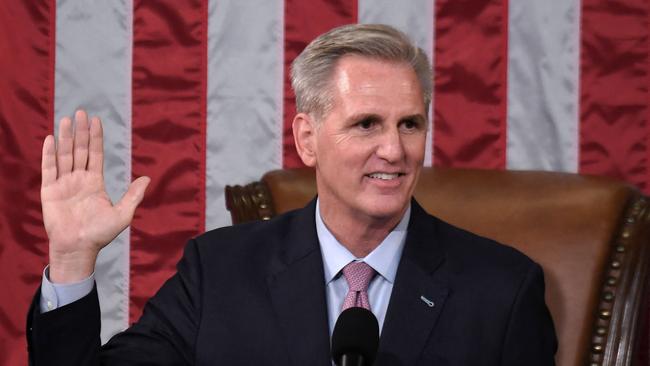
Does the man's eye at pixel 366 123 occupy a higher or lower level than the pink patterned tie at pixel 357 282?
higher

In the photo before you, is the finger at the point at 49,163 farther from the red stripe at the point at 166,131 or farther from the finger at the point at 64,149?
the red stripe at the point at 166,131

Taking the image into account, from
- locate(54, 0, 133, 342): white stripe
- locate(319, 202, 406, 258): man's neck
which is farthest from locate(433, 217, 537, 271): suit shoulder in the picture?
locate(54, 0, 133, 342): white stripe

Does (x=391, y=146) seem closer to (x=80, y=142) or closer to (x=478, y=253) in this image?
(x=478, y=253)

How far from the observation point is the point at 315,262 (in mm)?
2043

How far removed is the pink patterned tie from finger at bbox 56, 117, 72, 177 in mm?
554

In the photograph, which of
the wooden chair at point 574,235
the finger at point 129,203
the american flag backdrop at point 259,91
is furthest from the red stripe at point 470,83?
the finger at point 129,203

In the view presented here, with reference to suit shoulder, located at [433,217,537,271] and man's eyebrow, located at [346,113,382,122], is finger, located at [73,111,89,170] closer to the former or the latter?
man's eyebrow, located at [346,113,382,122]

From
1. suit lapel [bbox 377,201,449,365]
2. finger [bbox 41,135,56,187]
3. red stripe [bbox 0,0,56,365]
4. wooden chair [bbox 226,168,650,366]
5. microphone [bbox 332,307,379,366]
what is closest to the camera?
microphone [bbox 332,307,379,366]

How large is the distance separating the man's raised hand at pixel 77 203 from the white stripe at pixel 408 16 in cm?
123

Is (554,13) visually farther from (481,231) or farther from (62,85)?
(62,85)

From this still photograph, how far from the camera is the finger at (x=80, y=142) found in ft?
5.68

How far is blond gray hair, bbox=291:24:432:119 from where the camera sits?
199 cm

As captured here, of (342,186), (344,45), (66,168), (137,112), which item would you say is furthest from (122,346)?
(137,112)

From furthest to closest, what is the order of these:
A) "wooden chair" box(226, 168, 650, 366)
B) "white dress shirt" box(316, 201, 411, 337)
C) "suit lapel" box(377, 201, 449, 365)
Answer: "wooden chair" box(226, 168, 650, 366), "white dress shirt" box(316, 201, 411, 337), "suit lapel" box(377, 201, 449, 365)
